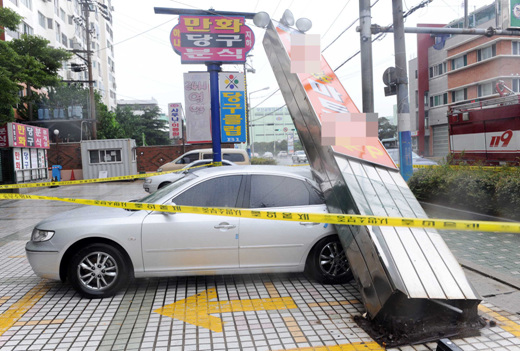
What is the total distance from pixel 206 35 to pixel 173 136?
2142 centimetres

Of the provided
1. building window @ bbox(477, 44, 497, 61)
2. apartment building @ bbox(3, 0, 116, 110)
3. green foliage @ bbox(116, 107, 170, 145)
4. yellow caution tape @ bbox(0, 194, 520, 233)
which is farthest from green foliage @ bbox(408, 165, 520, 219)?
green foliage @ bbox(116, 107, 170, 145)

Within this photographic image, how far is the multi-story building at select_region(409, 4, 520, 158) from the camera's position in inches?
1513

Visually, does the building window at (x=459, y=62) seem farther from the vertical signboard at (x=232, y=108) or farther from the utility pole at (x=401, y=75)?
the utility pole at (x=401, y=75)

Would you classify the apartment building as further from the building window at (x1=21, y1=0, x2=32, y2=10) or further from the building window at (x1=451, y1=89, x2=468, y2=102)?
the building window at (x1=451, y1=89, x2=468, y2=102)

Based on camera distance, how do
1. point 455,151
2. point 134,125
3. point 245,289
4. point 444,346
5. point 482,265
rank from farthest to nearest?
point 134,125
point 455,151
point 482,265
point 245,289
point 444,346

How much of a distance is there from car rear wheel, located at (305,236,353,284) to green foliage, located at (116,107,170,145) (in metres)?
63.3

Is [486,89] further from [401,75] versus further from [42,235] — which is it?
[42,235]

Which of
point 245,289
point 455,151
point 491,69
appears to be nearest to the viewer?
point 245,289

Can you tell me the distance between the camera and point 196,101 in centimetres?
1458

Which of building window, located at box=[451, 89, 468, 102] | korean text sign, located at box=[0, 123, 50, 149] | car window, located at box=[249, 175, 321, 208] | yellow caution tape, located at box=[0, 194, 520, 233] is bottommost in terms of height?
yellow caution tape, located at box=[0, 194, 520, 233]

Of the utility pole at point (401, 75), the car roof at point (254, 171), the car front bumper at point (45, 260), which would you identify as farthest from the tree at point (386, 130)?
the car front bumper at point (45, 260)

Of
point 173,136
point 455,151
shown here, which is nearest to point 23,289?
point 455,151

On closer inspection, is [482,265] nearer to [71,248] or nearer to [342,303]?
[342,303]

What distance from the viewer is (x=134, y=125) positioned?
6788 centimetres
